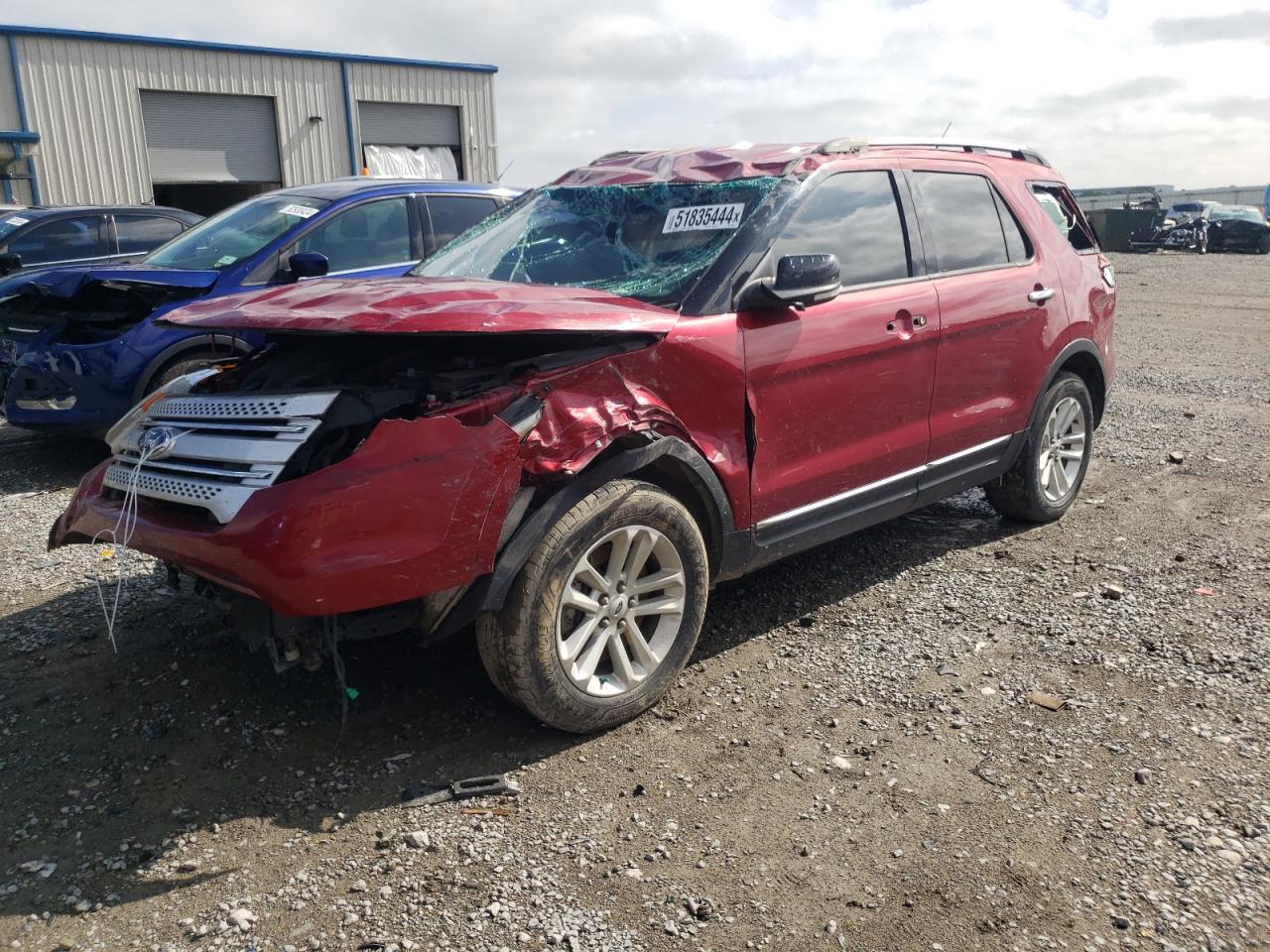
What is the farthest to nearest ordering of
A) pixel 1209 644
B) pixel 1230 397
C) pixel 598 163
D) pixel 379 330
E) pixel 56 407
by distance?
pixel 1230 397 < pixel 56 407 < pixel 598 163 < pixel 1209 644 < pixel 379 330

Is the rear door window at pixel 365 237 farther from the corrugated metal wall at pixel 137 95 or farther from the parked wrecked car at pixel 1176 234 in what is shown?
the parked wrecked car at pixel 1176 234

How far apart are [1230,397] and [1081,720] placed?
675 cm

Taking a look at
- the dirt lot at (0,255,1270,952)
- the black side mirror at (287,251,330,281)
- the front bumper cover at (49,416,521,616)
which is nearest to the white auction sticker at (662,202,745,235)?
the front bumper cover at (49,416,521,616)

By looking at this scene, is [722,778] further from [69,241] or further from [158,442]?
[69,241]

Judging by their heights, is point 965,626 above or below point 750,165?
below

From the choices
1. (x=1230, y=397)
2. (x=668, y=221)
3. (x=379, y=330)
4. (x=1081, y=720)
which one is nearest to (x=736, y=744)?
(x=1081, y=720)

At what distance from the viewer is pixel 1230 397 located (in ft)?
29.2

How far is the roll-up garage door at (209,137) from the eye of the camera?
69.4 ft

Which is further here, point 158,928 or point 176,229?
point 176,229

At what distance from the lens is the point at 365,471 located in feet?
9.14

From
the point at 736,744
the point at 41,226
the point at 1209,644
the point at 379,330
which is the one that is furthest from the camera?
the point at 41,226

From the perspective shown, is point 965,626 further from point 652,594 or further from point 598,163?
point 598,163

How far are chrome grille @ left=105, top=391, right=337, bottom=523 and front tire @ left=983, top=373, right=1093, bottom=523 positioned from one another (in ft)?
12.1

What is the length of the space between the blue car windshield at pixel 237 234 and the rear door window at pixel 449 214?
0.81m
